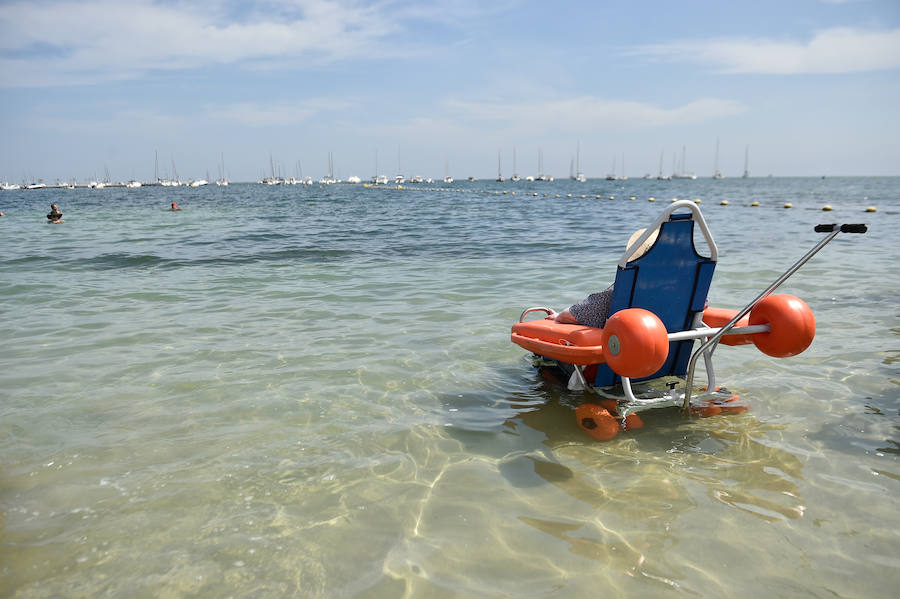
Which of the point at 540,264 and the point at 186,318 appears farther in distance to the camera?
the point at 540,264

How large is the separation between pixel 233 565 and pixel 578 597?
1.73 meters

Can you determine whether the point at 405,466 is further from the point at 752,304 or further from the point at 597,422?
the point at 752,304

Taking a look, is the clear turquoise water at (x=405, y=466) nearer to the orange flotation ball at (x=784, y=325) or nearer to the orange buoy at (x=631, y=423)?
the orange buoy at (x=631, y=423)

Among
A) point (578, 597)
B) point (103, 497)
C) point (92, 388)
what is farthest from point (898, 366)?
point (92, 388)

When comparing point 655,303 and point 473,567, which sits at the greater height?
point 655,303

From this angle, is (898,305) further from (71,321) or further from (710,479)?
(71,321)

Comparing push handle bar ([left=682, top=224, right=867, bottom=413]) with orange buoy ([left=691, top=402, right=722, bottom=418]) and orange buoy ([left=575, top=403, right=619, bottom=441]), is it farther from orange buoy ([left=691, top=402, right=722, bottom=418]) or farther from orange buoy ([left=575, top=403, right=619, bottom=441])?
orange buoy ([left=575, top=403, right=619, bottom=441])

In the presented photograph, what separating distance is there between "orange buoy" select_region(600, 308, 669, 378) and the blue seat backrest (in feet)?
1.98

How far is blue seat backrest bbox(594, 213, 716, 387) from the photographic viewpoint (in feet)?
14.0

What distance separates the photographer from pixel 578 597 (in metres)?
2.63

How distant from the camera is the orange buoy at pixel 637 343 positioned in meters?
3.58

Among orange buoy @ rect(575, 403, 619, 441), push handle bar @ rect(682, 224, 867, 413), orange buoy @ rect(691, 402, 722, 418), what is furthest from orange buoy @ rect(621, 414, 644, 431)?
orange buoy @ rect(691, 402, 722, 418)

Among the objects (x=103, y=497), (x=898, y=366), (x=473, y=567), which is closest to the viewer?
(x=473, y=567)

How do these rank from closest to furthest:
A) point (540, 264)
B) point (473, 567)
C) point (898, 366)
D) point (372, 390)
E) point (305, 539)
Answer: point (473, 567), point (305, 539), point (372, 390), point (898, 366), point (540, 264)
